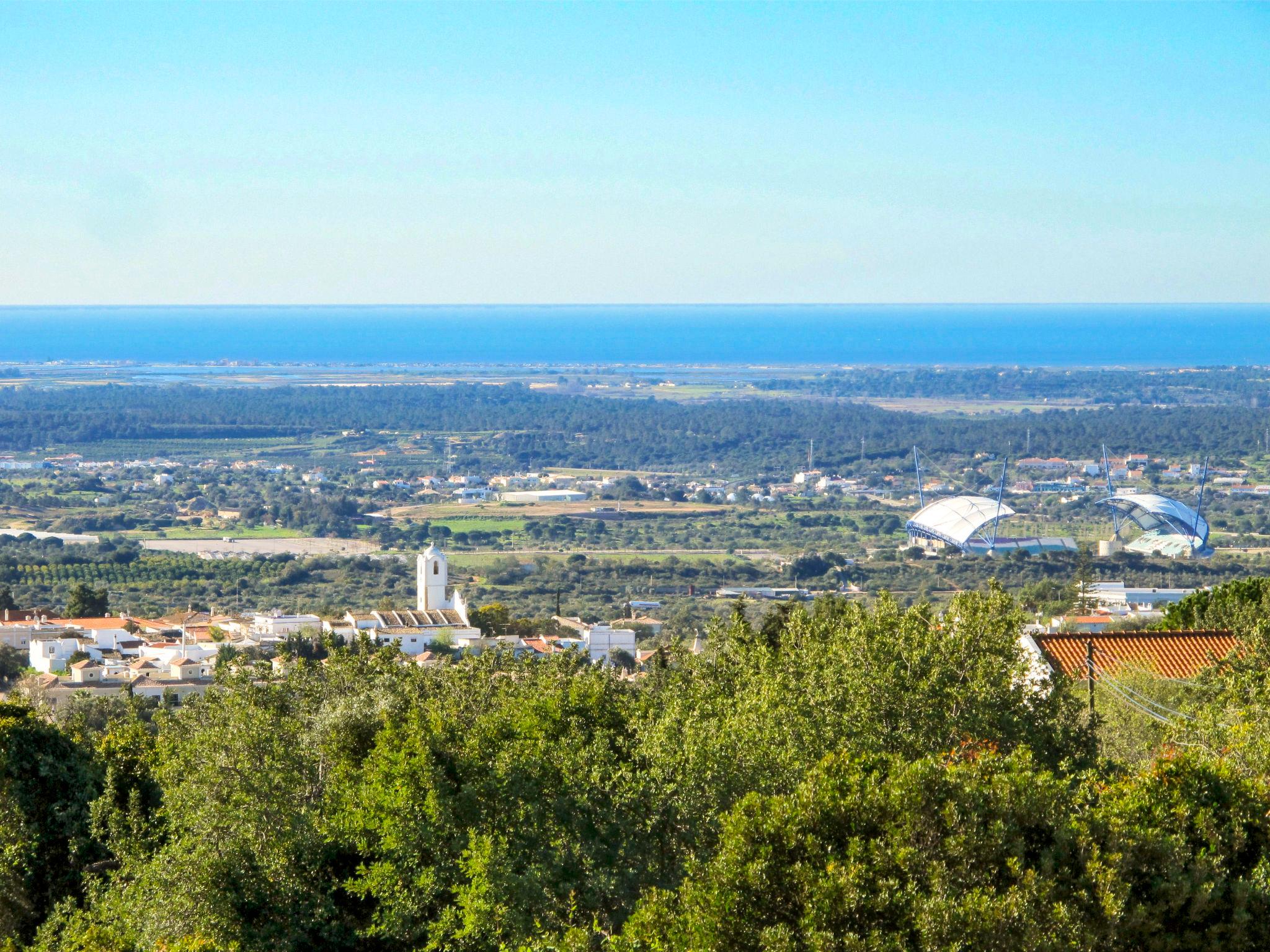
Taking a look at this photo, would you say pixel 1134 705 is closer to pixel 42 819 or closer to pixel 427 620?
pixel 42 819

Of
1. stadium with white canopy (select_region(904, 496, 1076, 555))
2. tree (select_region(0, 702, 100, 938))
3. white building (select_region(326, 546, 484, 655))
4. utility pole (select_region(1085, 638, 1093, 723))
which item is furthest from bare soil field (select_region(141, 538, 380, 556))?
tree (select_region(0, 702, 100, 938))

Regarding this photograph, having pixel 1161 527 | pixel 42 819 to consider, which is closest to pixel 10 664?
pixel 42 819

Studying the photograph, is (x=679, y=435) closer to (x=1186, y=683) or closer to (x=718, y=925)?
(x=1186, y=683)

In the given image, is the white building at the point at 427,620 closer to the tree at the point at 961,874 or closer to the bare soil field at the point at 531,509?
the tree at the point at 961,874

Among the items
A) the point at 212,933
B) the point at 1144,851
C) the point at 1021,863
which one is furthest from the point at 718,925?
the point at 212,933

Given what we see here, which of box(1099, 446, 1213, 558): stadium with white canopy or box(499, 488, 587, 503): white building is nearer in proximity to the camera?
box(1099, 446, 1213, 558): stadium with white canopy

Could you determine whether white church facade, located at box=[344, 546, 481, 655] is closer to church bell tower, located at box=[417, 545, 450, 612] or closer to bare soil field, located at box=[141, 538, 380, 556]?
church bell tower, located at box=[417, 545, 450, 612]

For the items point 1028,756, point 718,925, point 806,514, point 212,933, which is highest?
point 1028,756
